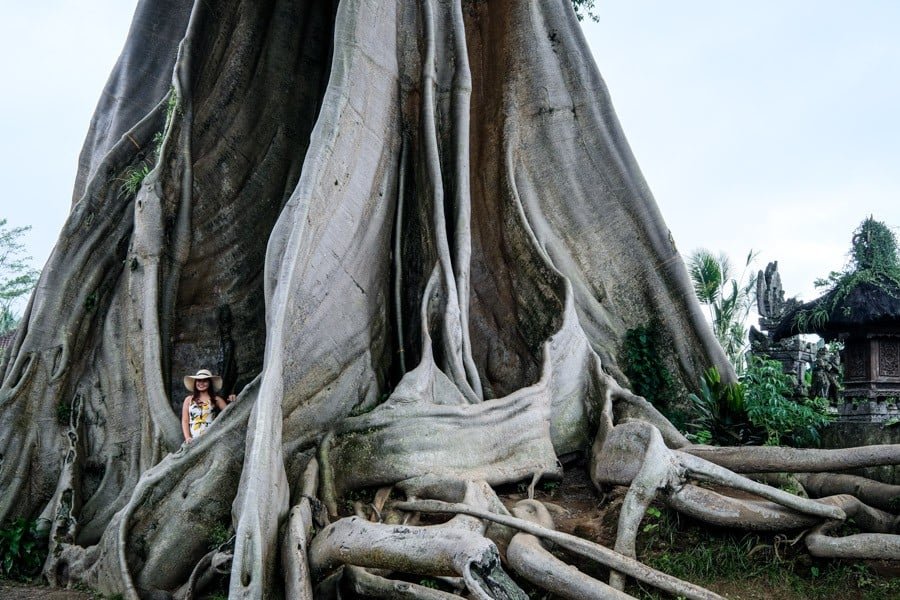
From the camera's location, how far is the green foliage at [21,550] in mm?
5023

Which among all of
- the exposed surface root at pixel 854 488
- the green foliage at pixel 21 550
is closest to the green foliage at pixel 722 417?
the exposed surface root at pixel 854 488

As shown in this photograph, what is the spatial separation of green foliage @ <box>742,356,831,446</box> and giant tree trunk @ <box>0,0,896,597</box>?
19.8 inches

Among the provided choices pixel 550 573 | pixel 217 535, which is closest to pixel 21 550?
pixel 217 535

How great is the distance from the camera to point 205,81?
21.3ft

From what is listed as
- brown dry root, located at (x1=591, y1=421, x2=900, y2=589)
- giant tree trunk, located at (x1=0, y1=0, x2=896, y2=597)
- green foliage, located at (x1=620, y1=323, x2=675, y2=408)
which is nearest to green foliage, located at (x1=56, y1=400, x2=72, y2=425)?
giant tree trunk, located at (x1=0, y1=0, x2=896, y2=597)

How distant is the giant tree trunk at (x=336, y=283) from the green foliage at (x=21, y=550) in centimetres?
16

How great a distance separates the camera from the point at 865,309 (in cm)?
917

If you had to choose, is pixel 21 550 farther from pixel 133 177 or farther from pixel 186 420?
pixel 133 177

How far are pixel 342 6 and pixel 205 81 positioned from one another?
5.08 ft

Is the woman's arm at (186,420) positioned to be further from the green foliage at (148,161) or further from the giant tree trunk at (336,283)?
the green foliage at (148,161)

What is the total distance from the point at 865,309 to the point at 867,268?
500 mm

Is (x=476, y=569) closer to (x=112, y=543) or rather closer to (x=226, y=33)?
(x=112, y=543)

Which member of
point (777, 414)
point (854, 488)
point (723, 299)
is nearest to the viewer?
point (854, 488)

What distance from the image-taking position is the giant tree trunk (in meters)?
4.44
